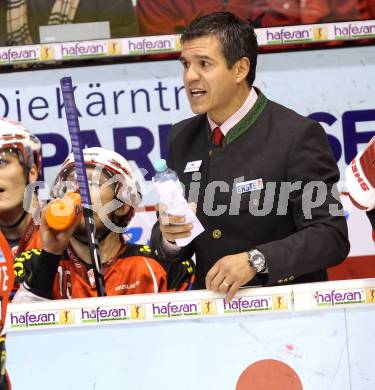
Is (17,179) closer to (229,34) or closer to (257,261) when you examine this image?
(229,34)

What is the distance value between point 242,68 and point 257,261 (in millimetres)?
751

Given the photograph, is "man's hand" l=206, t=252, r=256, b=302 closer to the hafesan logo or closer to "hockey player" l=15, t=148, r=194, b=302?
the hafesan logo

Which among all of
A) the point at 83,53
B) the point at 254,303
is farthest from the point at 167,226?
the point at 83,53

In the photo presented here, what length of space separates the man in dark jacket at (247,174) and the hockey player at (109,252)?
6.6 inches

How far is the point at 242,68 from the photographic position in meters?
3.69

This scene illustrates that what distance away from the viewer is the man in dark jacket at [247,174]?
3.37 m

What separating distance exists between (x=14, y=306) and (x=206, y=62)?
1104mm

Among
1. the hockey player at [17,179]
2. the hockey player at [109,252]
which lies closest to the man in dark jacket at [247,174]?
the hockey player at [109,252]

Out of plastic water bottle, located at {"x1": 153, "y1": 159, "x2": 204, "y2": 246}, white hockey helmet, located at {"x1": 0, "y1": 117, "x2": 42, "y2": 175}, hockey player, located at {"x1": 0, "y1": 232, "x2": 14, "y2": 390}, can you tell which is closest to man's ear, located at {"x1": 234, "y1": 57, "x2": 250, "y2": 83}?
plastic water bottle, located at {"x1": 153, "y1": 159, "x2": 204, "y2": 246}

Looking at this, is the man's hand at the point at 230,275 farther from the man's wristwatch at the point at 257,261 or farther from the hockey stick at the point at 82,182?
the hockey stick at the point at 82,182

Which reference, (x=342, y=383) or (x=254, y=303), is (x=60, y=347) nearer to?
(x=254, y=303)

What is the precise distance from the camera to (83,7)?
4906 mm

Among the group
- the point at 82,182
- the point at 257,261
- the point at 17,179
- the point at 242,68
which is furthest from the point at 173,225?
the point at 17,179

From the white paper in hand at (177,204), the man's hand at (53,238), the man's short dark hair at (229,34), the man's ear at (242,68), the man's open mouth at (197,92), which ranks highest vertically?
the man's short dark hair at (229,34)
